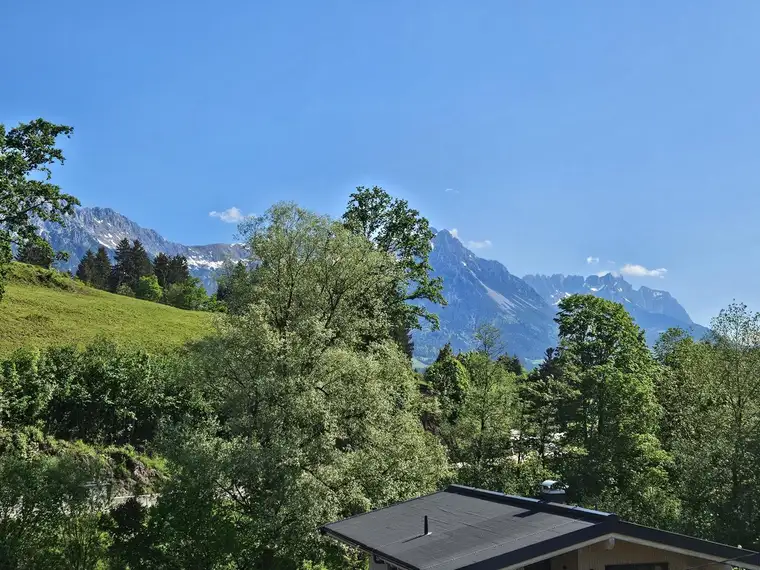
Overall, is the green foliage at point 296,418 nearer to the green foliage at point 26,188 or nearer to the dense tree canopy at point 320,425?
the dense tree canopy at point 320,425

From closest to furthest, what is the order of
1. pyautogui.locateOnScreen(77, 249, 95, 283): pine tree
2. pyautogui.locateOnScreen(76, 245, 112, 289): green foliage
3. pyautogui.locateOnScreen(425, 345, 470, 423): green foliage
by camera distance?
pyautogui.locateOnScreen(425, 345, 470, 423): green foliage
pyautogui.locateOnScreen(77, 249, 95, 283): pine tree
pyautogui.locateOnScreen(76, 245, 112, 289): green foliage

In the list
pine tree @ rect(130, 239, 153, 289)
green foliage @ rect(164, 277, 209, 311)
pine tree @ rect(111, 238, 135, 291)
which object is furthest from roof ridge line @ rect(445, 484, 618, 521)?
pine tree @ rect(130, 239, 153, 289)

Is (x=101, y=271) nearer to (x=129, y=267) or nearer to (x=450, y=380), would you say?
(x=129, y=267)

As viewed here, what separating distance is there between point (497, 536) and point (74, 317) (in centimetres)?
4997

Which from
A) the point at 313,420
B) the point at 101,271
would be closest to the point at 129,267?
the point at 101,271

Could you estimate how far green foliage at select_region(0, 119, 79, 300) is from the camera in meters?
27.6

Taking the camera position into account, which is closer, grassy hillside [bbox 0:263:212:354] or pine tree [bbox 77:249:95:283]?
grassy hillside [bbox 0:263:212:354]

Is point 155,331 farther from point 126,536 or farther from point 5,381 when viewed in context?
point 126,536

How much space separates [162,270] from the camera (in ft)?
405

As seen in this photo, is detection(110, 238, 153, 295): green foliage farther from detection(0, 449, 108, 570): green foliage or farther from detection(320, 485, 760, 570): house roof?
detection(320, 485, 760, 570): house roof

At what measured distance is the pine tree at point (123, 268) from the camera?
370ft

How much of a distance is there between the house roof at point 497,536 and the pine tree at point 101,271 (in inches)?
3947

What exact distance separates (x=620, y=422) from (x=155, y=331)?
4124 cm

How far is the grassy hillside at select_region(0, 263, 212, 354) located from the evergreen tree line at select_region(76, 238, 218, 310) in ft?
82.0
